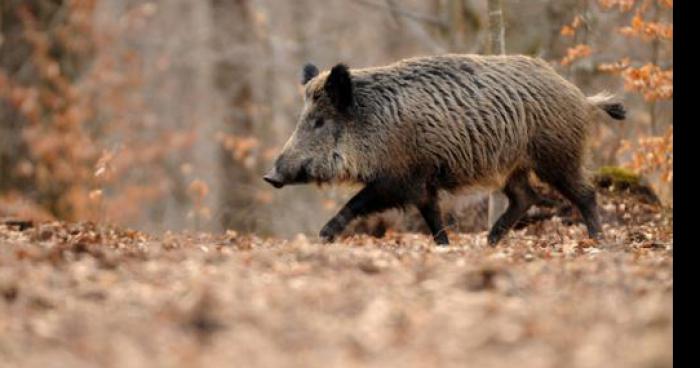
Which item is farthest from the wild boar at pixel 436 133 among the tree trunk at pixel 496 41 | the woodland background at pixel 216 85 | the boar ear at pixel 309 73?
the tree trunk at pixel 496 41

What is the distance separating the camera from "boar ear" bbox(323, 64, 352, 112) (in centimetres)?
920

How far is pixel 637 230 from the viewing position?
10.1m

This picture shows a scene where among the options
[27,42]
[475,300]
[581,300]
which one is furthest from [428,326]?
[27,42]

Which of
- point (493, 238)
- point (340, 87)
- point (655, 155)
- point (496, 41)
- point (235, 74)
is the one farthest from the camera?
point (235, 74)

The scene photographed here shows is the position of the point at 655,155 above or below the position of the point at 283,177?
below

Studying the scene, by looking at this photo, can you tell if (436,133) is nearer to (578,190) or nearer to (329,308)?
(578,190)

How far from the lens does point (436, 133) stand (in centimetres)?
943

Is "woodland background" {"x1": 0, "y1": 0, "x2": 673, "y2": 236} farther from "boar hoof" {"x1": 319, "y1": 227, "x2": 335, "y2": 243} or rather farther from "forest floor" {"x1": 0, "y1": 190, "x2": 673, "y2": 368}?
"forest floor" {"x1": 0, "y1": 190, "x2": 673, "y2": 368}

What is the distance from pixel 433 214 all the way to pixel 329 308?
174 inches

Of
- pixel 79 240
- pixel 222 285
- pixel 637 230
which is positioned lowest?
pixel 637 230

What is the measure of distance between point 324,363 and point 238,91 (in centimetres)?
1572

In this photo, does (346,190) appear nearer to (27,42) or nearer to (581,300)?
(581,300)

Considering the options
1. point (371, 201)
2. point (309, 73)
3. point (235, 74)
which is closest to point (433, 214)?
point (371, 201)

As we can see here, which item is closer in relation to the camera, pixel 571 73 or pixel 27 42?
pixel 571 73
